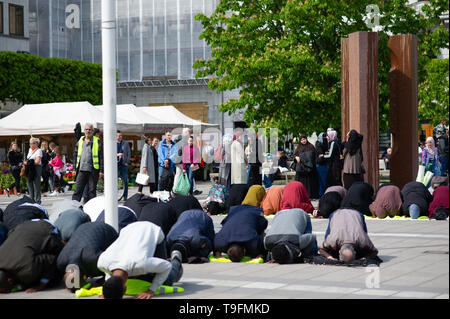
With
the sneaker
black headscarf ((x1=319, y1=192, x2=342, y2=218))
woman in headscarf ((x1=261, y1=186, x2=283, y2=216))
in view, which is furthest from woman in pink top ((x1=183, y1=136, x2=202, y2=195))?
the sneaker

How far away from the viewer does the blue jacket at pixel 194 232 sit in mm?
10008

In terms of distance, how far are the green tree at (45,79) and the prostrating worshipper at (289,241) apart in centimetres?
3289

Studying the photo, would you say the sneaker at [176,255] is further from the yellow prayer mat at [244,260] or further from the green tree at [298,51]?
the green tree at [298,51]

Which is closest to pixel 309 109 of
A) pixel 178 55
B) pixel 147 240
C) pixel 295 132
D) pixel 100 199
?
pixel 295 132

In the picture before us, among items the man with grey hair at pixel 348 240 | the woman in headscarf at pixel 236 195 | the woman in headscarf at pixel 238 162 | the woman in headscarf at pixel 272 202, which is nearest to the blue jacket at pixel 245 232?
the man with grey hair at pixel 348 240

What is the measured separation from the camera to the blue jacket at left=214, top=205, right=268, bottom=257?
1001cm

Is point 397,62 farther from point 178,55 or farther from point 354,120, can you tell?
point 178,55

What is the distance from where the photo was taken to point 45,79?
4250 centimetres

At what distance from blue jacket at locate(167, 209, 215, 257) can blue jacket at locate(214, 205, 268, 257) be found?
0.18 m

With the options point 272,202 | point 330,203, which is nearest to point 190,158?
point 272,202

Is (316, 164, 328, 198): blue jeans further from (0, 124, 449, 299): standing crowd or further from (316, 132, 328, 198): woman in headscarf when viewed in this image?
(0, 124, 449, 299): standing crowd

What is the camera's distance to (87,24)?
59.7 m

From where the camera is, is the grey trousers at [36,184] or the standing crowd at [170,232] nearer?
the standing crowd at [170,232]

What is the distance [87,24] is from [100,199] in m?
50.8
